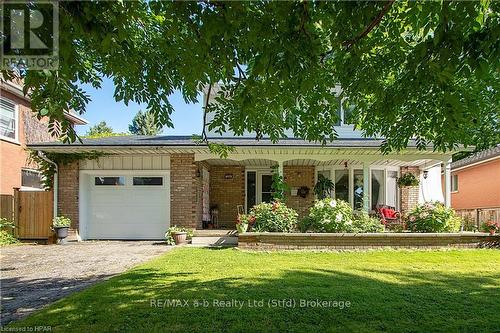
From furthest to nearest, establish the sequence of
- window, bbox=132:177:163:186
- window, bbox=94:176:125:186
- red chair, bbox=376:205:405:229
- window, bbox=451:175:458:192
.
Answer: window, bbox=451:175:458:192 → window, bbox=94:176:125:186 → window, bbox=132:177:163:186 → red chair, bbox=376:205:405:229

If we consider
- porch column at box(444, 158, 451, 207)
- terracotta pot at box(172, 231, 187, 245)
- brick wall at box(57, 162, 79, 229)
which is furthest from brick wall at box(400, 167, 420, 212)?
brick wall at box(57, 162, 79, 229)

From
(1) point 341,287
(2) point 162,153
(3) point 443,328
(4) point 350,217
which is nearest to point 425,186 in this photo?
(4) point 350,217

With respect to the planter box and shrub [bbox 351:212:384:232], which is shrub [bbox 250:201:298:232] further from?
shrub [bbox 351:212:384:232]

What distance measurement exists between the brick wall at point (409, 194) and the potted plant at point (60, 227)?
42.8 feet

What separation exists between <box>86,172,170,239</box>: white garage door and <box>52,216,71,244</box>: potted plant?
0.94m

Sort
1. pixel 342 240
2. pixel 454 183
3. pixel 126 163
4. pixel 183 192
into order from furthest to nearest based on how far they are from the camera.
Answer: pixel 454 183 → pixel 126 163 → pixel 183 192 → pixel 342 240

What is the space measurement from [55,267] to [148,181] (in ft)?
19.2

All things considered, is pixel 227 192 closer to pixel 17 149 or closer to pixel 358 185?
pixel 358 185

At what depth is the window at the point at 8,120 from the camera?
53.8 ft

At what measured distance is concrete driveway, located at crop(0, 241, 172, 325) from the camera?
594 centimetres

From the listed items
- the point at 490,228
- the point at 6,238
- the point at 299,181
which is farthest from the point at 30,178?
the point at 490,228

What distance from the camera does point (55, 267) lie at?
8.84m

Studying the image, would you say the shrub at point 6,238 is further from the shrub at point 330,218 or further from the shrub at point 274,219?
the shrub at point 330,218

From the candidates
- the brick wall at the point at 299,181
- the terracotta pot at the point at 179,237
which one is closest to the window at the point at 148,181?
the terracotta pot at the point at 179,237
